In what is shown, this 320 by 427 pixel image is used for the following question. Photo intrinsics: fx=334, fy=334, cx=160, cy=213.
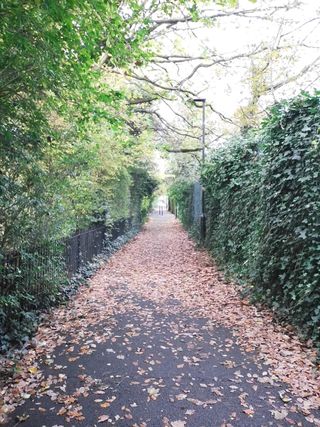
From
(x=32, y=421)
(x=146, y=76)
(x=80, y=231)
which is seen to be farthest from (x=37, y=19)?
(x=146, y=76)

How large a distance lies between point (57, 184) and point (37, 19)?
9.80 ft

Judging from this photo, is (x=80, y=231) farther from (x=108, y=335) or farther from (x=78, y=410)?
(x=78, y=410)

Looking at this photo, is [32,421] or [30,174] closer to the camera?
[32,421]

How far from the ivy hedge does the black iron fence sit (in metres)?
3.50

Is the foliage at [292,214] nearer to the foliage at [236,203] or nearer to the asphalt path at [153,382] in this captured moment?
the foliage at [236,203]

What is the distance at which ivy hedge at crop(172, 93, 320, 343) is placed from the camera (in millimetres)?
4336

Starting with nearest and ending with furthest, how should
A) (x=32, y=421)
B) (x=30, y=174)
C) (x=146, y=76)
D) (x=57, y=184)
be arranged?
(x=32, y=421), (x=30, y=174), (x=57, y=184), (x=146, y=76)

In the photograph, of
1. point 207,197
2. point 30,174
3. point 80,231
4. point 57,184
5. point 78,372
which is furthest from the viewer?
point 207,197

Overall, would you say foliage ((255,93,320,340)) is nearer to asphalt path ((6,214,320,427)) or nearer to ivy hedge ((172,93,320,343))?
ivy hedge ((172,93,320,343))

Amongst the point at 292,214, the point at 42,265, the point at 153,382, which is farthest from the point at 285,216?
the point at 42,265

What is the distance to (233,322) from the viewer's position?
520 centimetres

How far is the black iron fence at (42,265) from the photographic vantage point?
431cm

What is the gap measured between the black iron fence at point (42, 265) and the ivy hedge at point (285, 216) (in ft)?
11.5

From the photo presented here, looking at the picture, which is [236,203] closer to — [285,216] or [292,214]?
[285,216]
